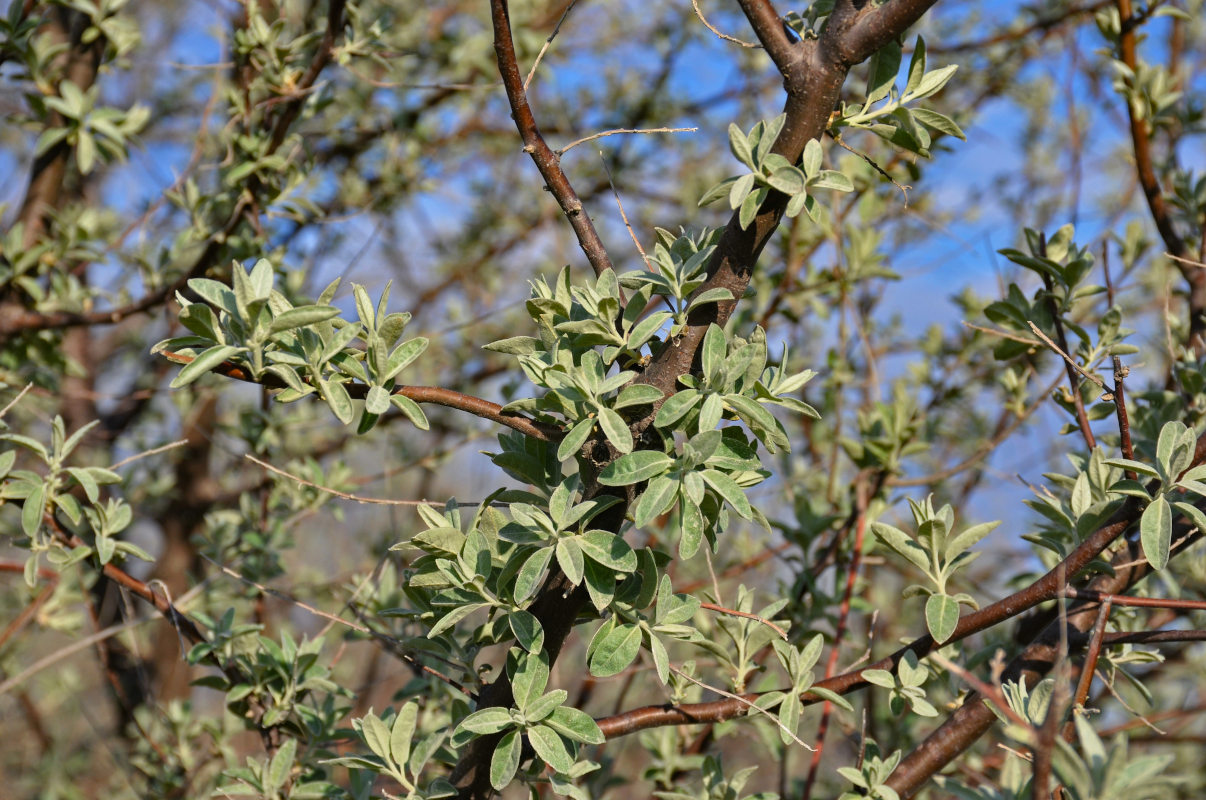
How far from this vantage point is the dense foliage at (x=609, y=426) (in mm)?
841

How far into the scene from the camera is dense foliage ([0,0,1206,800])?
0.84m

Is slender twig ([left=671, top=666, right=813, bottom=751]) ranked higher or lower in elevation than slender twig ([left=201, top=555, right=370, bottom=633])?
lower

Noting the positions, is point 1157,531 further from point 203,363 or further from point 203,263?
point 203,263

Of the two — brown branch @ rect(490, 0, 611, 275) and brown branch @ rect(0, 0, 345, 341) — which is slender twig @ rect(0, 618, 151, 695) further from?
brown branch @ rect(490, 0, 611, 275)

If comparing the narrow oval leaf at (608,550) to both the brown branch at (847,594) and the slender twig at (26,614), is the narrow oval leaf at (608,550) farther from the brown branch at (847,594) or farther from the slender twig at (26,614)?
the slender twig at (26,614)

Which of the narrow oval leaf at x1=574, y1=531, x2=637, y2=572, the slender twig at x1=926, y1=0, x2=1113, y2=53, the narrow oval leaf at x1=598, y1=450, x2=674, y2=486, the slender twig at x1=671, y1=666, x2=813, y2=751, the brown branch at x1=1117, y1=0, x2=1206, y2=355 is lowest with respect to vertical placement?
the slender twig at x1=671, y1=666, x2=813, y2=751

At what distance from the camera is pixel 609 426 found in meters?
0.77

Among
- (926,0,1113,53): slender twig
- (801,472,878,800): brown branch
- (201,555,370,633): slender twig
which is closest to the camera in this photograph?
(201,555,370,633): slender twig

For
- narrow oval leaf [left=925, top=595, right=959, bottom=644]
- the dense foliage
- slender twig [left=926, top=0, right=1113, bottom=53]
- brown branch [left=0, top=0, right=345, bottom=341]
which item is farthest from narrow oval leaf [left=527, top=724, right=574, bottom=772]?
slender twig [left=926, top=0, right=1113, bottom=53]

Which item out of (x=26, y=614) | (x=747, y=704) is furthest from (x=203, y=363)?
(x=26, y=614)

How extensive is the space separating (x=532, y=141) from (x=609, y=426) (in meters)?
0.32

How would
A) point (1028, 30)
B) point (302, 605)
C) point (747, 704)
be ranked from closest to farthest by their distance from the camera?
point (747, 704)
point (302, 605)
point (1028, 30)

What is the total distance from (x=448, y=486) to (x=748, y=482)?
3.98 m

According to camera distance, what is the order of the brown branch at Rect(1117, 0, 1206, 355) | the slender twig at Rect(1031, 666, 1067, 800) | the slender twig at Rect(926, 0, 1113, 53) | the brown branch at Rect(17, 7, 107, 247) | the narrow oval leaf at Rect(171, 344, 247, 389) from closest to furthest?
the slender twig at Rect(1031, 666, 1067, 800) < the narrow oval leaf at Rect(171, 344, 247, 389) < the brown branch at Rect(1117, 0, 1206, 355) < the brown branch at Rect(17, 7, 107, 247) < the slender twig at Rect(926, 0, 1113, 53)
